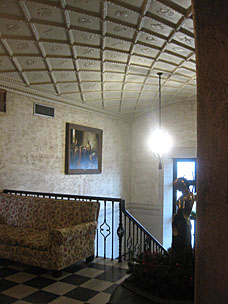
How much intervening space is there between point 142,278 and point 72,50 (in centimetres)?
385

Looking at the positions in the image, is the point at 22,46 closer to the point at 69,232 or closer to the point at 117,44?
the point at 117,44

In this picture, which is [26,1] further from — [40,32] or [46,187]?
[46,187]

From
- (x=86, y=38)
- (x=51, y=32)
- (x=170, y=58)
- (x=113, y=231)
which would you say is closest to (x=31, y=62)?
(x=51, y=32)

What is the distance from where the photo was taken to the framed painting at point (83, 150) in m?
7.47

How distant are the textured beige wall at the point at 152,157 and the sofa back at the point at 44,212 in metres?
5.19

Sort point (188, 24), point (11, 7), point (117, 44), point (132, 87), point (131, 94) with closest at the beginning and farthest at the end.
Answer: point (11, 7)
point (188, 24)
point (117, 44)
point (132, 87)
point (131, 94)

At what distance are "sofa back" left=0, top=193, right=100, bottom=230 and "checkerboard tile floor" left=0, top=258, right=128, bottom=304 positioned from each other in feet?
2.20

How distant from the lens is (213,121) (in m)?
1.15

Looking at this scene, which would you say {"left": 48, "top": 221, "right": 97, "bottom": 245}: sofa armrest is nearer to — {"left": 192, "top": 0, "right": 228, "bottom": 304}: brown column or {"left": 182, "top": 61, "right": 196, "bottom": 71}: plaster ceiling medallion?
{"left": 192, "top": 0, "right": 228, "bottom": 304}: brown column

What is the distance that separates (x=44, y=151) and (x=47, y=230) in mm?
2449

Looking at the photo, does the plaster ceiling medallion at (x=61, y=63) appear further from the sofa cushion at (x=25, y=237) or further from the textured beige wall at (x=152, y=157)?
the textured beige wall at (x=152, y=157)

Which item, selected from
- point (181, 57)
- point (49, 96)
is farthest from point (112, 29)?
point (49, 96)

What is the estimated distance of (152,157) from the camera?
31.9 ft

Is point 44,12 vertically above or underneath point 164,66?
underneath
